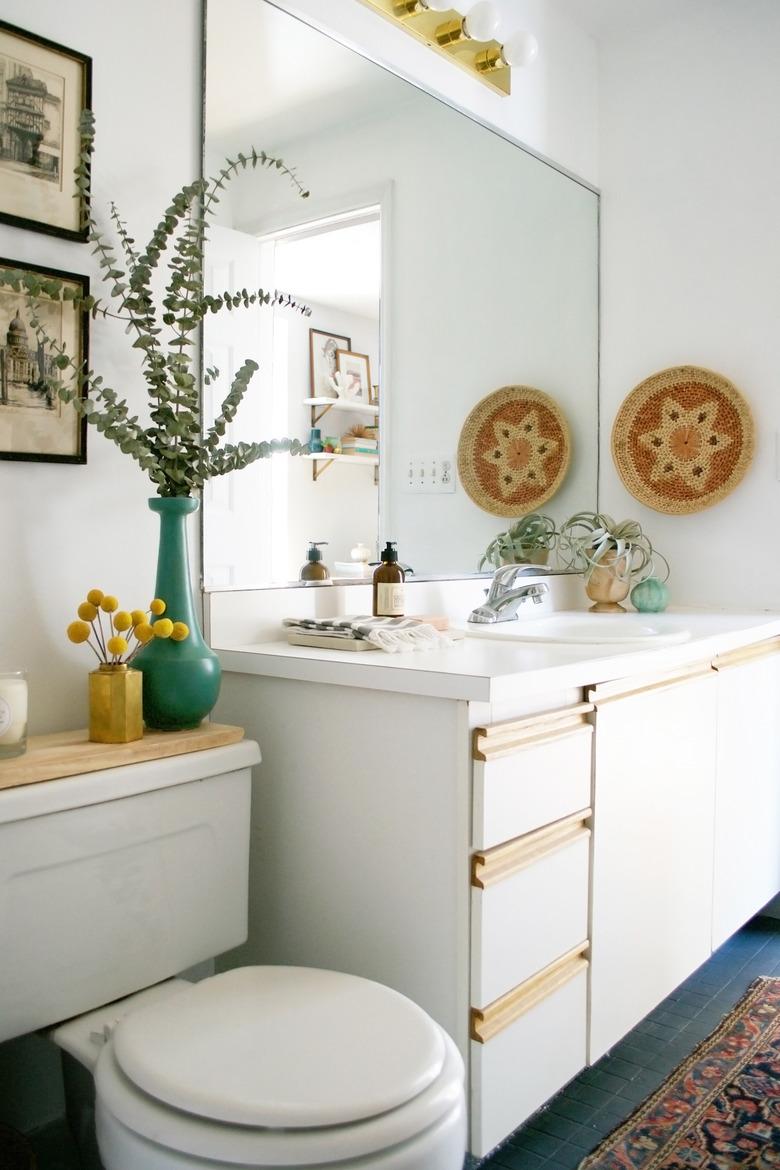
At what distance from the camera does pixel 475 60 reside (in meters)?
2.30

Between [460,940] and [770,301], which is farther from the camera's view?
[770,301]

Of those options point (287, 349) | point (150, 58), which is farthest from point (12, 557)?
point (150, 58)

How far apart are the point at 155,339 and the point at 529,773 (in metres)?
0.87

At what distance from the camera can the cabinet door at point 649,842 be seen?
1.67 meters

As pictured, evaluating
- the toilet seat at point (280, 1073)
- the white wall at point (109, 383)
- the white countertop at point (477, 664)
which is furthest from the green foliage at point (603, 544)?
the toilet seat at point (280, 1073)

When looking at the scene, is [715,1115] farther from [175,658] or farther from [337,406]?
[337,406]

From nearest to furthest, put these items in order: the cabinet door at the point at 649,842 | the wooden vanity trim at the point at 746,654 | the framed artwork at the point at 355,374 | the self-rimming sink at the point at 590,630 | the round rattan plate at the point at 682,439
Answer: the cabinet door at the point at 649,842 → the self-rimming sink at the point at 590,630 → the framed artwork at the point at 355,374 → the wooden vanity trim at the point at 746,654 → the round rattan plate at the point at 682,439

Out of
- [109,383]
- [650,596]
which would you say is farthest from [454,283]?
[109,383]

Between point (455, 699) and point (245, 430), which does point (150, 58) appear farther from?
point (455, 699)

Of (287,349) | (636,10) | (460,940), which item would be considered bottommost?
(460,940)

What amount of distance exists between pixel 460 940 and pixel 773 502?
1.62 metres

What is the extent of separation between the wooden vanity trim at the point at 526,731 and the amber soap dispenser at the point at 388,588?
18.2 inches

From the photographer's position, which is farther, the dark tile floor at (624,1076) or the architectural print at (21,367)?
the dark tile floor at (624,1076)

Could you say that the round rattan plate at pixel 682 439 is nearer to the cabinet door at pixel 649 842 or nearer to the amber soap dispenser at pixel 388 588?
the cabinet door at pixel 649 842
